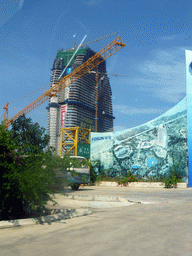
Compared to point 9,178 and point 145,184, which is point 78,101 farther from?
point 9,178

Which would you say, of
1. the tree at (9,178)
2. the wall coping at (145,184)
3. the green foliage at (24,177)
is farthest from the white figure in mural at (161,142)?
the tree at (9,178)

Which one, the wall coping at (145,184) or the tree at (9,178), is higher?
the tree at (9,178)

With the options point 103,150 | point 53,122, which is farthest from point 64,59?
point 103,150

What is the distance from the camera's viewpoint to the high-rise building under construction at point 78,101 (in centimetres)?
14350

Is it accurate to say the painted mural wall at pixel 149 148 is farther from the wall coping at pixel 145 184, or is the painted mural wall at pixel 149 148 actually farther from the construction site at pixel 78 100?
the construction site at pixel 78 100

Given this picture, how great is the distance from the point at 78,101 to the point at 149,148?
117 meters

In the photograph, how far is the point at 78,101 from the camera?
144625mm

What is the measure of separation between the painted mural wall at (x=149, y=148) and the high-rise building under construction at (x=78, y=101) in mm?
101624

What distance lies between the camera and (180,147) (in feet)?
90.2

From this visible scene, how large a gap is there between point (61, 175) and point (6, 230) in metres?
2.11

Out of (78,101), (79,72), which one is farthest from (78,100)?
(79,72)

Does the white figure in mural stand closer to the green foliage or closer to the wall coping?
the wall coping

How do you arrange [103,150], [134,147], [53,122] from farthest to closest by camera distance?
[53,122]
[103,150]
[134,147]

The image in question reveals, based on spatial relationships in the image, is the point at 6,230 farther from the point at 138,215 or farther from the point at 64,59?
the point at 64,59
